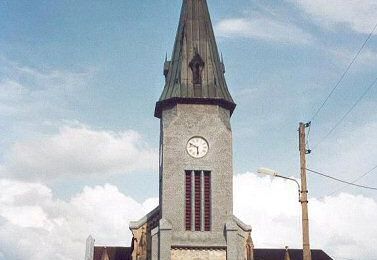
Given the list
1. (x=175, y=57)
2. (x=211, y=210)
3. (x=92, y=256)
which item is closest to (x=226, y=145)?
(x=211, y=210)

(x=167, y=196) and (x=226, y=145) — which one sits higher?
(x=226, y=145)

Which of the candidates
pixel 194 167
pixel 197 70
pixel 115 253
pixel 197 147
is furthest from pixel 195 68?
pixel 115 253

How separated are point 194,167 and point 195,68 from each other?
7.23 m

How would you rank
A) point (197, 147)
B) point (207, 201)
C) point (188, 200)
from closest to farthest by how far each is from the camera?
point (188, 200) < point (207, 201) < point (197, 147)

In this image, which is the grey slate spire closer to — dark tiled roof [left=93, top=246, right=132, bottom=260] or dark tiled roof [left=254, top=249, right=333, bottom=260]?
dark tiled roof [left=93, top=246, right=132, bottom=260]

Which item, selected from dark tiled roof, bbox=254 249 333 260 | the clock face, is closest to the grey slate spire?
the clock face

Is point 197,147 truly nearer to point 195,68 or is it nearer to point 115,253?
point 195,68

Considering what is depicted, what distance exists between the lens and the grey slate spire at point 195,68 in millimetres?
40594

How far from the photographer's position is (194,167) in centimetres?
3900

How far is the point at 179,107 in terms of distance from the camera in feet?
133

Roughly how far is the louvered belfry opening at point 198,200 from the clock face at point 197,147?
122 cm

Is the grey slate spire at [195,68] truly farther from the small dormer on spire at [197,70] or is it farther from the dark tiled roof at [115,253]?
the dark tiled roof at [115,253]

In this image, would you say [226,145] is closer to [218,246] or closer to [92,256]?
[218,246]

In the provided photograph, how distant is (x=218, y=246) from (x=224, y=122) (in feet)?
28.0
